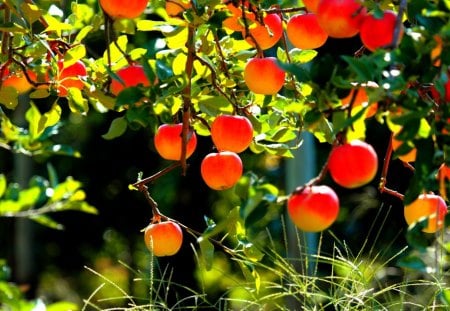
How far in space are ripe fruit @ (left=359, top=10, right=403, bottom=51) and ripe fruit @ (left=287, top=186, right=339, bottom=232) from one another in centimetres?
13

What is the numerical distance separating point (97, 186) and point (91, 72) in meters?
2.67

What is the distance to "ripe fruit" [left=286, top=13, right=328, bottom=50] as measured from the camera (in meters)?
0.97

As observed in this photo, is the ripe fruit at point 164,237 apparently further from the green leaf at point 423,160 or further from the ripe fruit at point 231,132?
the green leaf at point 423,160

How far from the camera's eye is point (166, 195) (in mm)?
3371

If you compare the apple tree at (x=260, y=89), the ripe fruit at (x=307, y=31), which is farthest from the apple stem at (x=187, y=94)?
the ripe fruit at (x=307, y=31)

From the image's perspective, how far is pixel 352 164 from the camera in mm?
740

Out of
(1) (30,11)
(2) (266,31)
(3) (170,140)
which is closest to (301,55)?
(2) (266,31)

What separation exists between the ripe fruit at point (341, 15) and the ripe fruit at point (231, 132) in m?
0.21

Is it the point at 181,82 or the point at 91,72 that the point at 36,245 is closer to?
the point at 91,72

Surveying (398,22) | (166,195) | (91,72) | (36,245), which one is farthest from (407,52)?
(36,245)

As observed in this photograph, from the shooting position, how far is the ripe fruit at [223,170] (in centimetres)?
99

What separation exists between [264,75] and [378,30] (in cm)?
20

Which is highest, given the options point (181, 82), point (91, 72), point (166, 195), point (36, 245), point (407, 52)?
point (407, 52)

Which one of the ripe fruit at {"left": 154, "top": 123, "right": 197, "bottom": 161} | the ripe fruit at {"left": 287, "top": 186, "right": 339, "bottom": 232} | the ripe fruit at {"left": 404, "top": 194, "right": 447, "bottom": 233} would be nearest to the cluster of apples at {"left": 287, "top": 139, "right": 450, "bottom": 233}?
the ripe fruit at {"left": 287, "top": 186, "right": 339, "bottom": 232}
